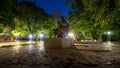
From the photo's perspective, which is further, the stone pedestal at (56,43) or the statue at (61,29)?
the statue at (61,29)

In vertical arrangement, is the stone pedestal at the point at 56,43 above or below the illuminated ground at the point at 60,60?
above

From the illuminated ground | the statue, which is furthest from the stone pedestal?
the illuminated ground

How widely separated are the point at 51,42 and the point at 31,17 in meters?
19.9

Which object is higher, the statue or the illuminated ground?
the statue

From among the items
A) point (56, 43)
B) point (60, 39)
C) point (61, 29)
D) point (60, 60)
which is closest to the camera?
point (60, 60)

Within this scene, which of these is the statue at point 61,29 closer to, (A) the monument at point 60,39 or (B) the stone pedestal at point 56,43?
(A) the monument at point 60,39

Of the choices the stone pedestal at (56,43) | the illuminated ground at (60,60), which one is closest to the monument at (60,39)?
the stone pedestal at (56,43)

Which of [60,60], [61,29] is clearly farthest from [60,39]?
[60,60]

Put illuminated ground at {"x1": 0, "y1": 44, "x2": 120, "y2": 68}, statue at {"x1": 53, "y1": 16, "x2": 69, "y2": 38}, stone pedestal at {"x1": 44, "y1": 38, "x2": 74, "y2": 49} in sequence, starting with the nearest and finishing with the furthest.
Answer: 1. illuminated ground at {"x1": 0, "y1": 44, "x2": 120, "y2": 68}
2. stone pedestal at {"x1": 44, "y1": 38, "x2": 74, "y2": 49}
3. statue at {"x1": 53, "y1": 16, "x2": 69, "y2": 38}

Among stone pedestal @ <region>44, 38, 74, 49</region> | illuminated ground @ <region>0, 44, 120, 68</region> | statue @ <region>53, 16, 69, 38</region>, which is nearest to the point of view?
illuminated ground @ <region>0, 44, 120, 68</region>

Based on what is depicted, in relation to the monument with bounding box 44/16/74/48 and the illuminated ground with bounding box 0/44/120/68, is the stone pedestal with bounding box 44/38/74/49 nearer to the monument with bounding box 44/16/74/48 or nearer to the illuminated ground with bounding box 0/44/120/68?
the monument with bounding box 44/16/74/48

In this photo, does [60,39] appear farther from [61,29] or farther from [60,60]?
[60,60]

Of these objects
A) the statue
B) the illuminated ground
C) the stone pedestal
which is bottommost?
the illuminated ground

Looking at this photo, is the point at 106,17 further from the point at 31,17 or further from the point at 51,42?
the point at 31,17
